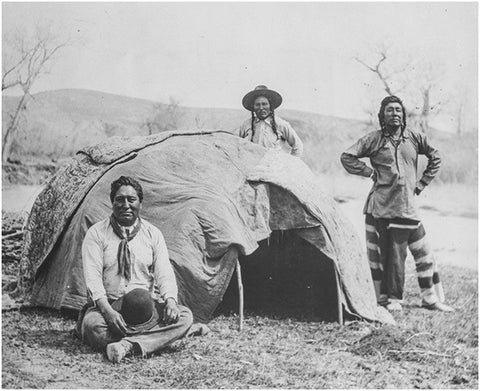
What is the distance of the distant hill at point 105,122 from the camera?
5.95 m

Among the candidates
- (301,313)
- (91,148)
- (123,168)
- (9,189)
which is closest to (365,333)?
(301,313)

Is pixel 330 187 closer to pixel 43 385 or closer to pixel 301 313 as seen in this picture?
pixel 301 313

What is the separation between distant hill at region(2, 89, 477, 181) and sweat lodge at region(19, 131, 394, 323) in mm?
304

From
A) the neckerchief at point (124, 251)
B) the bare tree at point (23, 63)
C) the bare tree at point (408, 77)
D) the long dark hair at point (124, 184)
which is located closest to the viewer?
the neckerchief at point (124, 251)

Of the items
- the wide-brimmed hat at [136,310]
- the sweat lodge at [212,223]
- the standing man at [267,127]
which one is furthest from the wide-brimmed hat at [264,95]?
the wide-brimmed hat at [136,310]

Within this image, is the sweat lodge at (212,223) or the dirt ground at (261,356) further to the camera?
the sweat lodge at (212,223)

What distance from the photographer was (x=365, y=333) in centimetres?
554

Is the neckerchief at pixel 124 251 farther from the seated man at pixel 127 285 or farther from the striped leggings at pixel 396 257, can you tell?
the striped leggings at pixel 396 257

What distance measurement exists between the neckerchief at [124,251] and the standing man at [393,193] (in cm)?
217

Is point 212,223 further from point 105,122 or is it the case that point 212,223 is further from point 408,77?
point 408,77

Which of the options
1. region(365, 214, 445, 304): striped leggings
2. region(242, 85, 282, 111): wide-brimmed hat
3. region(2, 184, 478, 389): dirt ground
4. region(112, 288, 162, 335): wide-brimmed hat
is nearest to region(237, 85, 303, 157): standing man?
region(242, 85, 282, 111): wide-brimmed hat

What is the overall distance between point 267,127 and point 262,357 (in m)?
2.20

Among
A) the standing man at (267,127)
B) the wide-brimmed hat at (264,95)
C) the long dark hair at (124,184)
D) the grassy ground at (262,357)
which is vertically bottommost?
the grassy ground at (262,357)

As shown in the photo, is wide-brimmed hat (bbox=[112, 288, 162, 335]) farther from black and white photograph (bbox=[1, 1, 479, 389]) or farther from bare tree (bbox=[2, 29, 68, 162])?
bare tree (bbox=[2, 29, 68, 162])
